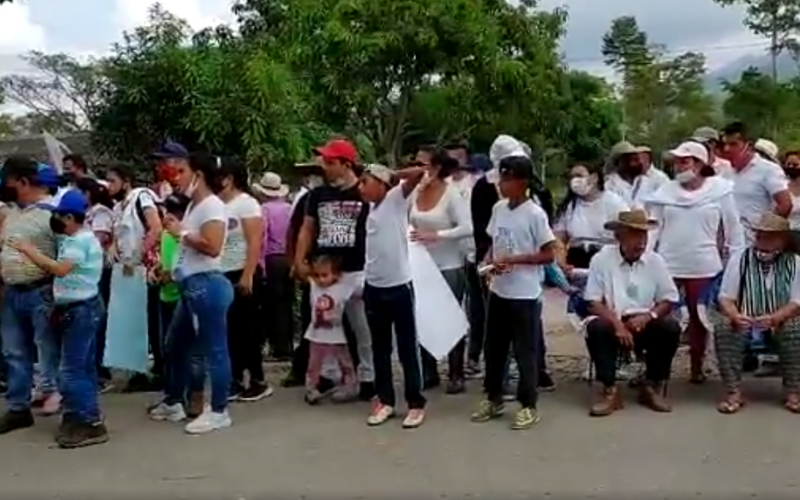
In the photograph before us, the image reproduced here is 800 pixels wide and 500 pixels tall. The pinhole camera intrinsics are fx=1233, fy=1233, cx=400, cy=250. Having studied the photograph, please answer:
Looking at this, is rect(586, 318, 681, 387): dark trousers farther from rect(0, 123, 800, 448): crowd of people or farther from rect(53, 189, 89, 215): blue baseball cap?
rect(53, 189, 89, 215): blue baseball cap

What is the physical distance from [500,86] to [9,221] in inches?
686

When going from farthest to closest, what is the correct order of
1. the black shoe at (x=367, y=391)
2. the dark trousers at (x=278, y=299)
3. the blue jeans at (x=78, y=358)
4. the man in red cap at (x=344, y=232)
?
1. the dark trousers at (x=278, y=299)
2. the black shoe at (x=367, y=391)
3. the man in red cap at (x=344, y=232)
4. the blue jeans at (x=78, y=358)

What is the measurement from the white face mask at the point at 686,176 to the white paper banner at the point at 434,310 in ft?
5.77

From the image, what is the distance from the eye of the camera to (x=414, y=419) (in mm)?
7516

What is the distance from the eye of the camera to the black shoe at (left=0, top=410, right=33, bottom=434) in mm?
7590

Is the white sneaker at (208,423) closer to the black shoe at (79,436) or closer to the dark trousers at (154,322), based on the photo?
the black shoe at (79,436)

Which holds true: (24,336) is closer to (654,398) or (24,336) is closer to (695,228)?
(654,398)

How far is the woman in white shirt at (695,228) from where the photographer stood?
838 centimetres

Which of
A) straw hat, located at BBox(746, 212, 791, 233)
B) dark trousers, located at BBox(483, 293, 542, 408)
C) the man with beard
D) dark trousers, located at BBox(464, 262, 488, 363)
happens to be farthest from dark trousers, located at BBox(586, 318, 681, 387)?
the man with beard

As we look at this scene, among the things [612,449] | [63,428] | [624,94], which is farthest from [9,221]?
[624,94]

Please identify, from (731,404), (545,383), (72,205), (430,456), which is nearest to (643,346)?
(731,404)

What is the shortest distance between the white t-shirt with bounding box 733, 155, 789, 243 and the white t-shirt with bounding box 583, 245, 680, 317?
3.75ft

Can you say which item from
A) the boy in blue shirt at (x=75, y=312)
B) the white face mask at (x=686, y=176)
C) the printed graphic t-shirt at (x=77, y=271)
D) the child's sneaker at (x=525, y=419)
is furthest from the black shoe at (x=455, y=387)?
the printed graphic t-shirt at (x=77, y=271)

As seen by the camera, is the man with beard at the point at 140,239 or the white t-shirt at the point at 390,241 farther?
the man with beard at the point at 140,239
